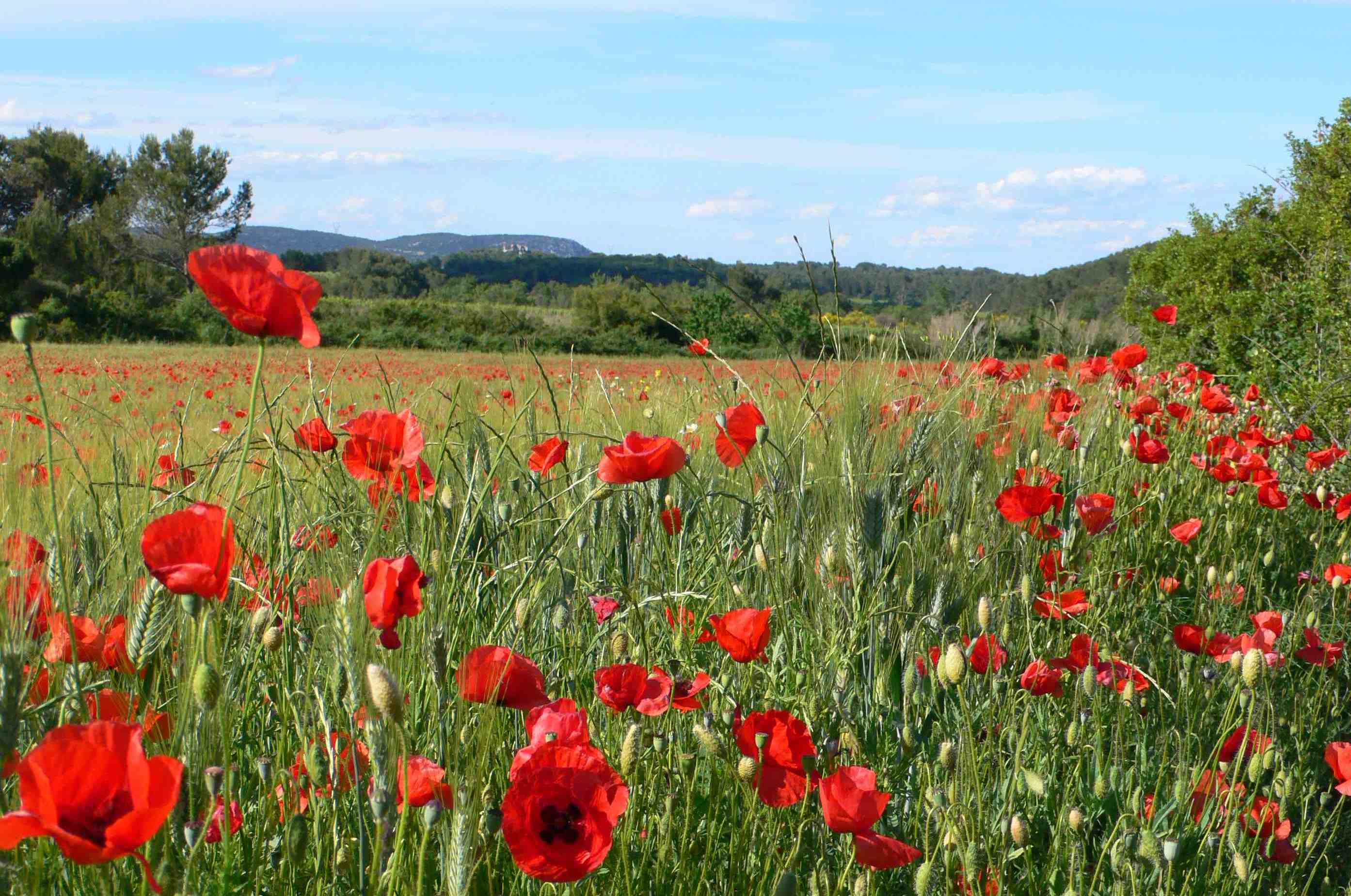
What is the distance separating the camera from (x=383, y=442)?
56.9 inches

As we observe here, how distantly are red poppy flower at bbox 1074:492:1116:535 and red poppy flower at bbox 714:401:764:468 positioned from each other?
2.06 feet

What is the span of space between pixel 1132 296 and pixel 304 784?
13047 mm

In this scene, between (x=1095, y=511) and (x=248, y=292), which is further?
(x=1095, y=511)

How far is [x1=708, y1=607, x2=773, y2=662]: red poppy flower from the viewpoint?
3.90 ft

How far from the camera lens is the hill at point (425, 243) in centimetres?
9862

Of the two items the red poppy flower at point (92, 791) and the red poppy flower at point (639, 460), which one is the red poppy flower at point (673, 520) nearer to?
the red poppy flower at point (639, 460)

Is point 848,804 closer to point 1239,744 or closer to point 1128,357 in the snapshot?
point 1239,744

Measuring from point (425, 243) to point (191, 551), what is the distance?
464 feet

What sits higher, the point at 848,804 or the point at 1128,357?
the point at 1128,357

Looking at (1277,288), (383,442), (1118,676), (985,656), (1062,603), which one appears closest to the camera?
(383,442)

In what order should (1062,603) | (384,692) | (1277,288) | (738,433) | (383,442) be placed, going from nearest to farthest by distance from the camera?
(384,692), (383,442), (738,433), (1062,603), (1277,288)

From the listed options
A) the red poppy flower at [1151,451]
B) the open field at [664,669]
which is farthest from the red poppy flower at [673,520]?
the red poppy flower at [1151,451]

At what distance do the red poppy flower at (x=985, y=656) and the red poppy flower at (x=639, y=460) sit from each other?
19.4 inches

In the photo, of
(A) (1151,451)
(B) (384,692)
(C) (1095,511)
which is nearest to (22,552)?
(B) (384,692)
